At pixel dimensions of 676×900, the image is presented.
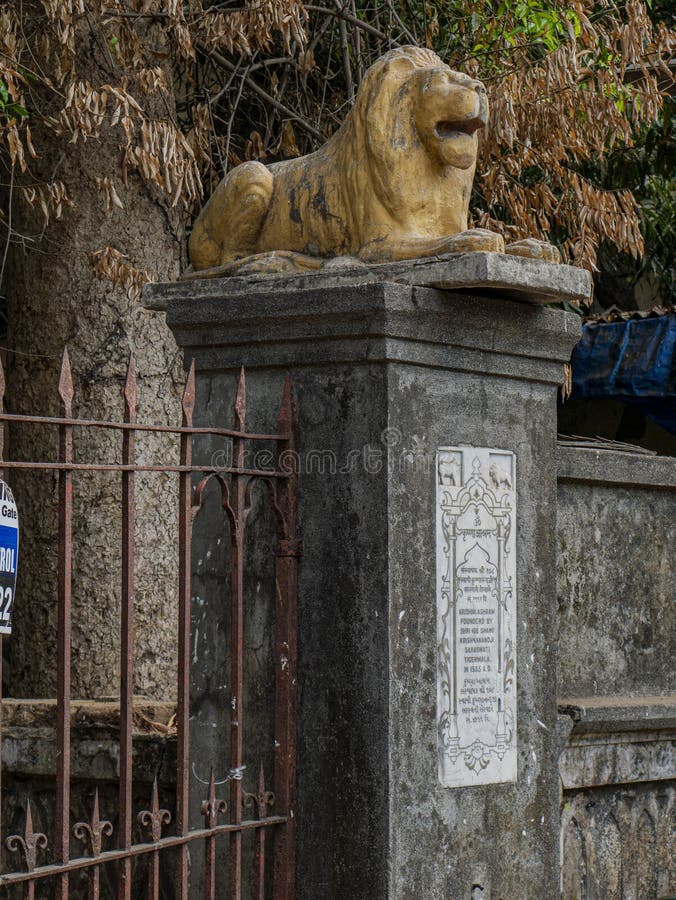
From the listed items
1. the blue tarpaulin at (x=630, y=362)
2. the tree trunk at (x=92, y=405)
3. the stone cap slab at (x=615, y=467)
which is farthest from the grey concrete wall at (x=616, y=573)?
the blue tarpaulin at (x=630, y=362)

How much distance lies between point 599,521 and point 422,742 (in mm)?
1409

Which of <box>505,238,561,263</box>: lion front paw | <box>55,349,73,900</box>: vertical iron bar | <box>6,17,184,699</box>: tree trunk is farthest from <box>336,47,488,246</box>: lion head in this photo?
<box>6,17,184,699</box>: tree trunk

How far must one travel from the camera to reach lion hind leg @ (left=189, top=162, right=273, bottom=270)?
4.61 metres

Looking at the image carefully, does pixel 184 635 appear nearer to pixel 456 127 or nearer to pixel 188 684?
pixel 188 684

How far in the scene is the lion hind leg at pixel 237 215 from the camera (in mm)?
4605

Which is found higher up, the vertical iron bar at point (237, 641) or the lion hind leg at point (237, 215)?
the lion hind leg at point (237, 215)

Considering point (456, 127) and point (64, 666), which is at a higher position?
point (456, 127)

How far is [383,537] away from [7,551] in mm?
1095

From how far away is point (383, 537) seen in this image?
4.06 metres

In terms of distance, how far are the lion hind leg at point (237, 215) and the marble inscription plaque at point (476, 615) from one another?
3.29 ft

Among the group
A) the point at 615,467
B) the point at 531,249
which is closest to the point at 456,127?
the point at 531,249

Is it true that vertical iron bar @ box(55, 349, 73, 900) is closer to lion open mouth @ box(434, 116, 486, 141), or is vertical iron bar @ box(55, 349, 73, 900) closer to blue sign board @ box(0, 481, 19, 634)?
blue sign board @ box(0, 481, 19, 634)

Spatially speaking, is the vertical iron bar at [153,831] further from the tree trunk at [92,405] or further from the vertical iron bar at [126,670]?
the tree trunk at [92,405]

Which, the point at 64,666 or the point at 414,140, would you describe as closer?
the point at 64,666
